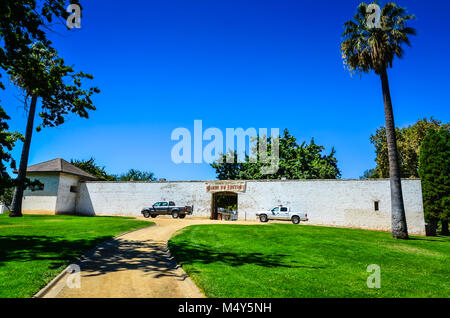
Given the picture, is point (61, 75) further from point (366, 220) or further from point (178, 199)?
point (366, 220)

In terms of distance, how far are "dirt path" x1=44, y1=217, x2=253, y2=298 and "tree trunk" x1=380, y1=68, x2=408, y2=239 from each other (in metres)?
14.6

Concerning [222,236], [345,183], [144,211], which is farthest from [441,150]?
[144,211]

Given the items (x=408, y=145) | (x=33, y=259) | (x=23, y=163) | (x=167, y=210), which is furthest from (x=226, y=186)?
(x=408, y=145)

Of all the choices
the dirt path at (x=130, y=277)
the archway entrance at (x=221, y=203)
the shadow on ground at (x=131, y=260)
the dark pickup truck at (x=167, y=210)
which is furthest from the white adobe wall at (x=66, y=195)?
the dirt path at (x=130, y=277)

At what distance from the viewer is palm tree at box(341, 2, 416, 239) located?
17.2 meters

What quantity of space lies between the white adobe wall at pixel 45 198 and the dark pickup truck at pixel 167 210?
35.7 ft

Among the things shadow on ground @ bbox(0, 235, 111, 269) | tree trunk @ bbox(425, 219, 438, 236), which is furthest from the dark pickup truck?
tree trunk @ bbox(425, 219, 438, 236)

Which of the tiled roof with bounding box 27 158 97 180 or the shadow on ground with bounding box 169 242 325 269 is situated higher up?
the tiled roof with bounding box 27 158 97 180

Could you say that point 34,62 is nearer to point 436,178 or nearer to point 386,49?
point 386,49

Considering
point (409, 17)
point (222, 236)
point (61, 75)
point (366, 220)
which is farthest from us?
point (366, 220)

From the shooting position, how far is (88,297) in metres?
5.52

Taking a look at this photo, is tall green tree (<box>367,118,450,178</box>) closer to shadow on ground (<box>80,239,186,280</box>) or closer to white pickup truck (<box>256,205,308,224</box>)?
white pickup truck (<box>256,205,308,224</box>)

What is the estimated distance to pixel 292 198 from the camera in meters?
27.3
